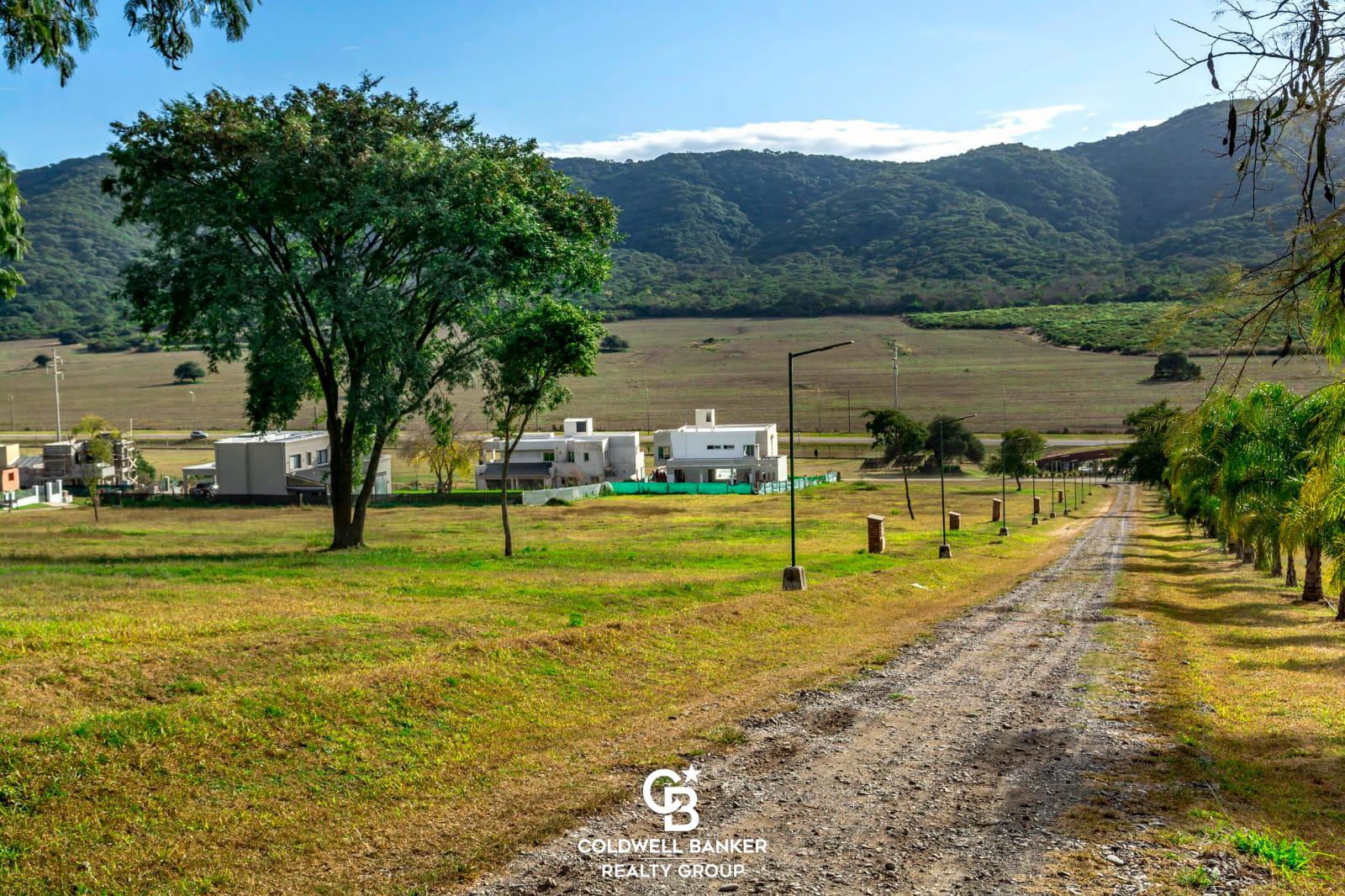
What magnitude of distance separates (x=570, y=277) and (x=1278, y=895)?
30249mm

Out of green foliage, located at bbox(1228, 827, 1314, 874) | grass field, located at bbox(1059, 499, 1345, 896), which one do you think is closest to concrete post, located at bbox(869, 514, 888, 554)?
grass field, located at bbox(1059, 499, 1345, 896)

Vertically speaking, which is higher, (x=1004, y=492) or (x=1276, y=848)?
(x=1276, y=848)

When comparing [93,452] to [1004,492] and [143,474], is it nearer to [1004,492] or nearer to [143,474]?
[143,474]

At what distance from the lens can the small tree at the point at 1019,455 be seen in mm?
112812

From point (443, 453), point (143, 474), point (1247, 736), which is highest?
point (443, 453)

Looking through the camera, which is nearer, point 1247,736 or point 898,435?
point 1247,736

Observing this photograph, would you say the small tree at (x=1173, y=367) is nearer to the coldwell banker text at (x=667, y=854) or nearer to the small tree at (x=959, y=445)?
the small tree at (x=959, y=445)

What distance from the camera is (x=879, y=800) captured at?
10688mm

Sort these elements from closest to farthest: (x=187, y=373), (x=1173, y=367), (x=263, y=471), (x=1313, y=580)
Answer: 1. (x=1313, y=580)
2. (x=263, y=471)
3. (x=1173, y=367)
4. (x=187, y=373)

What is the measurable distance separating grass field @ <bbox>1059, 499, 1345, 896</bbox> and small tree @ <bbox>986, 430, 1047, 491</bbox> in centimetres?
8519

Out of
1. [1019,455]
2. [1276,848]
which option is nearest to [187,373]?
[1019,455]

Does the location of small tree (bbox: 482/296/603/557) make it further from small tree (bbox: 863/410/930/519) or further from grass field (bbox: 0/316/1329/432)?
grass field (bbox: 0/316/1329/432)

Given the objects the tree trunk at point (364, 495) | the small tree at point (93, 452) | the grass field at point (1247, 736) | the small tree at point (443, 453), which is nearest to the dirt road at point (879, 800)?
the grass field at point (1247, 736)

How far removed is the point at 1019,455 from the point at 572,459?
53517 mm
